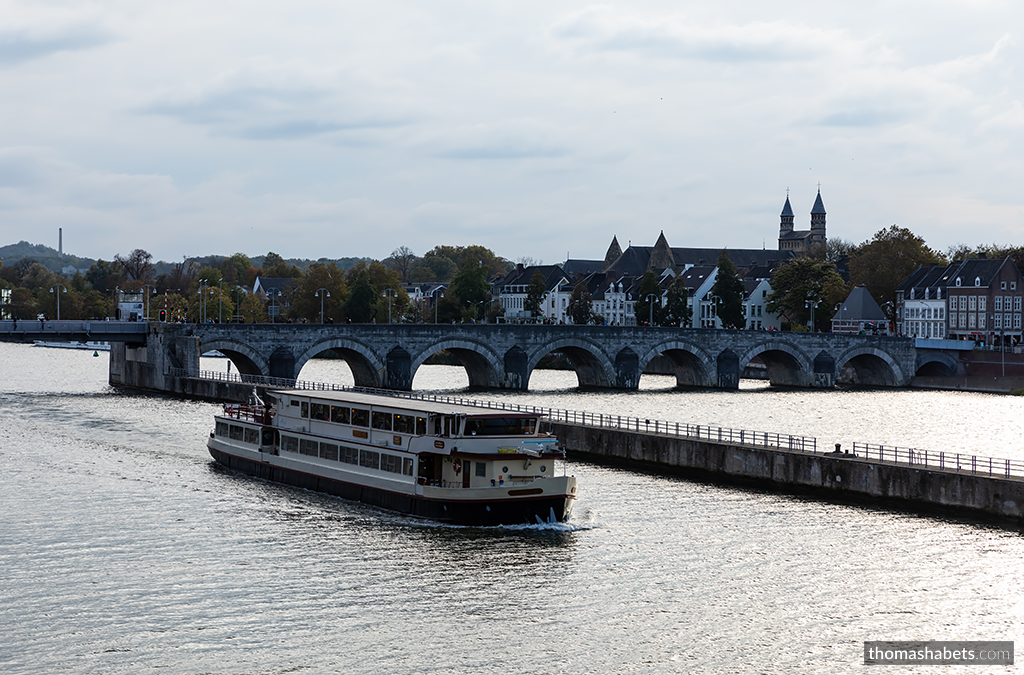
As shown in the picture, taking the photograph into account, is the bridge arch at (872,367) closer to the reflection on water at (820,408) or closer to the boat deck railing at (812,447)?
the reflection on water at (820,408)

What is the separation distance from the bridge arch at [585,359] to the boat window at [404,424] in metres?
63.8

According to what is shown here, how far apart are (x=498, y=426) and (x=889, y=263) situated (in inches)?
5130

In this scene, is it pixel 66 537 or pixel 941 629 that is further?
pixel 66 537

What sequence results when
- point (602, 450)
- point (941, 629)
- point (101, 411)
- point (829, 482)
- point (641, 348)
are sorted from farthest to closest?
1. point (641, 348)
2. point (101, 411)
3. point (602, 450)
4. point (829, 482)
5. point (941, 629)

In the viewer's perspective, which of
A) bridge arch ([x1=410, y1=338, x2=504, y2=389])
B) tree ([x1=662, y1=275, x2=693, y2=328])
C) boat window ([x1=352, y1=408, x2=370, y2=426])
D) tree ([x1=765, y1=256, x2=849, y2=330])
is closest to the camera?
boat window ([x1=352, y1=408, x2=370, y2=426])

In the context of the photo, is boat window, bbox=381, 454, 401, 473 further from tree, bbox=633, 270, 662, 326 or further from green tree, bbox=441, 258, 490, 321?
green tree, bbox=441, 258, 490, 321

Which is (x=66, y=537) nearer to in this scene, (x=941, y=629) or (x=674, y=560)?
(x=674, y=560)

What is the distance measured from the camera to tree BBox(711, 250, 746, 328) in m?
165

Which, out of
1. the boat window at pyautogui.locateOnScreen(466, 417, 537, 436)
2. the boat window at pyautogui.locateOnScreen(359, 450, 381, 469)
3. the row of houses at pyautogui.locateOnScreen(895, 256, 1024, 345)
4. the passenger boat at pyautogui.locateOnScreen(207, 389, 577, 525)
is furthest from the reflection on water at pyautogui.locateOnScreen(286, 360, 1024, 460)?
the boat window at pyautogui.locateOnScreen(359, 450, 381, 469)

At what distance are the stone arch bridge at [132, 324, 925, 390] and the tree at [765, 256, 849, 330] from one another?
22.9 m

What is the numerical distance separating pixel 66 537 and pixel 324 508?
1063cm

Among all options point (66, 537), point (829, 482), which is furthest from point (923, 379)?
point (66, 537)

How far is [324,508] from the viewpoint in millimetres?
48125

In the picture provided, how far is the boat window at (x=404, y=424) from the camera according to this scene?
1870 inches
